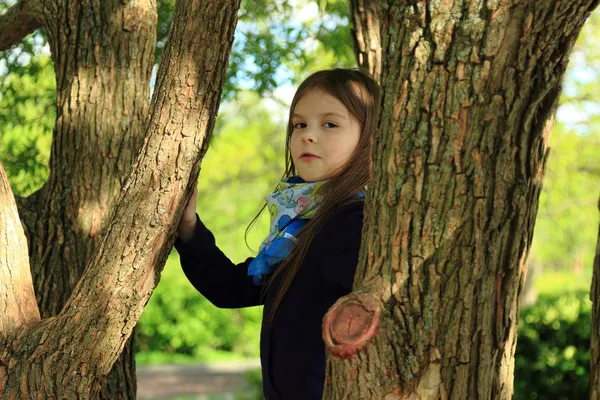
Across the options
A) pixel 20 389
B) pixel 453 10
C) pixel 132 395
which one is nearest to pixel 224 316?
pixel 132 395

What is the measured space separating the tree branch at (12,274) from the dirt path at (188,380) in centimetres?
752

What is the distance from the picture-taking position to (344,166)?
7.78 ft

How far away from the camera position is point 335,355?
1.60 m

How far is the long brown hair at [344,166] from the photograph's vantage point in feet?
7.55

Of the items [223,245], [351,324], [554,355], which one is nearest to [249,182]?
[223,245]

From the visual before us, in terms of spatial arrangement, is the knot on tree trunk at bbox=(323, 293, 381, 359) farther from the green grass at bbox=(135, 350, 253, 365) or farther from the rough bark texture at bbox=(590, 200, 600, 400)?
the green grass at bbox=(135, 350, 253, 365)

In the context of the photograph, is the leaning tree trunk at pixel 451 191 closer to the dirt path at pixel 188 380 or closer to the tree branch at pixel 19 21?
the tree branch at pixel 19 21

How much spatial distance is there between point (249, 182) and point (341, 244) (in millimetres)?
11482

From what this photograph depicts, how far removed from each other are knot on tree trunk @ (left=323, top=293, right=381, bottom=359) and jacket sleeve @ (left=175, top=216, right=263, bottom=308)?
101 cm

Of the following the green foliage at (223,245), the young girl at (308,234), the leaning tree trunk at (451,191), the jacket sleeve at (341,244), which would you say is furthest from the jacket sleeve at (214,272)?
the green foliage at (223,245)

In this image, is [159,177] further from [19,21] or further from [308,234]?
[19,21]

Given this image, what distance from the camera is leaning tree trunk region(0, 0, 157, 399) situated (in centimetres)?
296

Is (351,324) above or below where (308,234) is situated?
below

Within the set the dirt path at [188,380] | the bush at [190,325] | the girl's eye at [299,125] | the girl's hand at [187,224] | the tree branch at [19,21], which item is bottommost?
the dirt path at [188,380]
